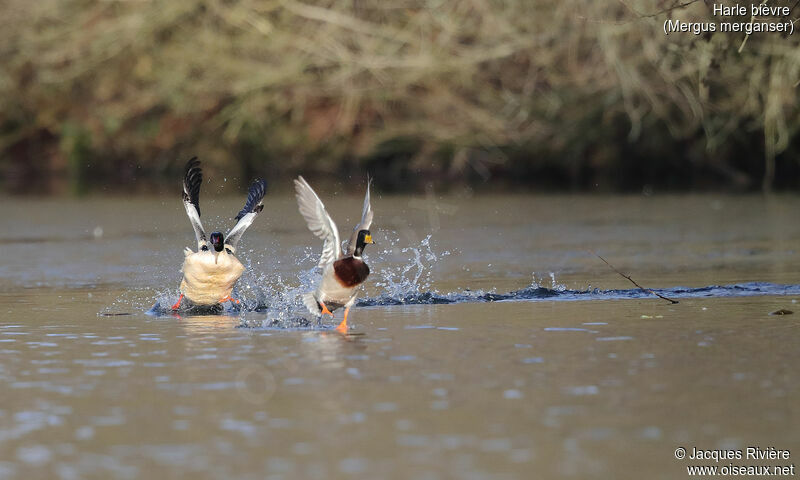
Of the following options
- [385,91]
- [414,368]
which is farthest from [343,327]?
[385,91]

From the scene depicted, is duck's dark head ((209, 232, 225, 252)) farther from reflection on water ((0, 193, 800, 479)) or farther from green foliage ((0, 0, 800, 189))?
green foliage ((0, 0, 800, 189))

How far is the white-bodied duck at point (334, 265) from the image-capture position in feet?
29.7

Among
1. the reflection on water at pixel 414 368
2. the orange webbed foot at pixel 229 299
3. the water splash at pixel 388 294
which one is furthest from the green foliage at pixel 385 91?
the orange webbed foot at pixel 229 299

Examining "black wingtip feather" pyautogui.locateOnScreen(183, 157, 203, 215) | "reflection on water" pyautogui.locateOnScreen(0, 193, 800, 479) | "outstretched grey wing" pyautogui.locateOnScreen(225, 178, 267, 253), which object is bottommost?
"reflection on water" pyautogui.locateOnScreen(0, 193, 800, 479)

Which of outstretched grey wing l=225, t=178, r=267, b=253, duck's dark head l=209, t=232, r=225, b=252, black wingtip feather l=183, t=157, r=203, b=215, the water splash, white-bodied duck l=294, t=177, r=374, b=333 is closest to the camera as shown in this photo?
white-bodied duck l=294, t=177, r=374, b=333


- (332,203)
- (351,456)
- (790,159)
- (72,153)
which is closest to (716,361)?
(351,456)

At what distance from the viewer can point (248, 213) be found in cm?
1084

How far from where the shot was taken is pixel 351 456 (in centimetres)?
541

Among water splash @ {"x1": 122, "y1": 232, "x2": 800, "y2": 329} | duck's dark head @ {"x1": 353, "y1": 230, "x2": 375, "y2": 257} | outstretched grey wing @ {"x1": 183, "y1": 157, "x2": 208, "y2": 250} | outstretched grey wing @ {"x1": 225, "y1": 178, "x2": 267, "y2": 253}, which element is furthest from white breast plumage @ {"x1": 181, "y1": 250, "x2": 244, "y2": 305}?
duck's dark head @ {"x1": 353, "y1": 230, "x2": 375, "y2": 257}

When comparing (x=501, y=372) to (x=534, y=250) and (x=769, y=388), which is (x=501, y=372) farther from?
(x=534, y=250)

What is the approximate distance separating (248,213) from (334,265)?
1.93 metres

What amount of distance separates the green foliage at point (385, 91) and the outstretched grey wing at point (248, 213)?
10315mm

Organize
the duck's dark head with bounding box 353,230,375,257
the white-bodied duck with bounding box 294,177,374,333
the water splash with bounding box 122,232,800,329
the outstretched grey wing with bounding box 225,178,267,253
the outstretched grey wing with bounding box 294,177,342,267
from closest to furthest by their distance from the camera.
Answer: the white-bodied duck with bounding box 294,177,374,333, the duck's dark head with bounding box 353,230,375,257, the outstretched grey wing with bounding box 294,177,342,267, the water splash with bounding box 122,232,800,329, the outstretched grey wing with bounding box 225,178,267,253

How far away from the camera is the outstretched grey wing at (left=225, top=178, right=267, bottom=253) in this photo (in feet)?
34.3
